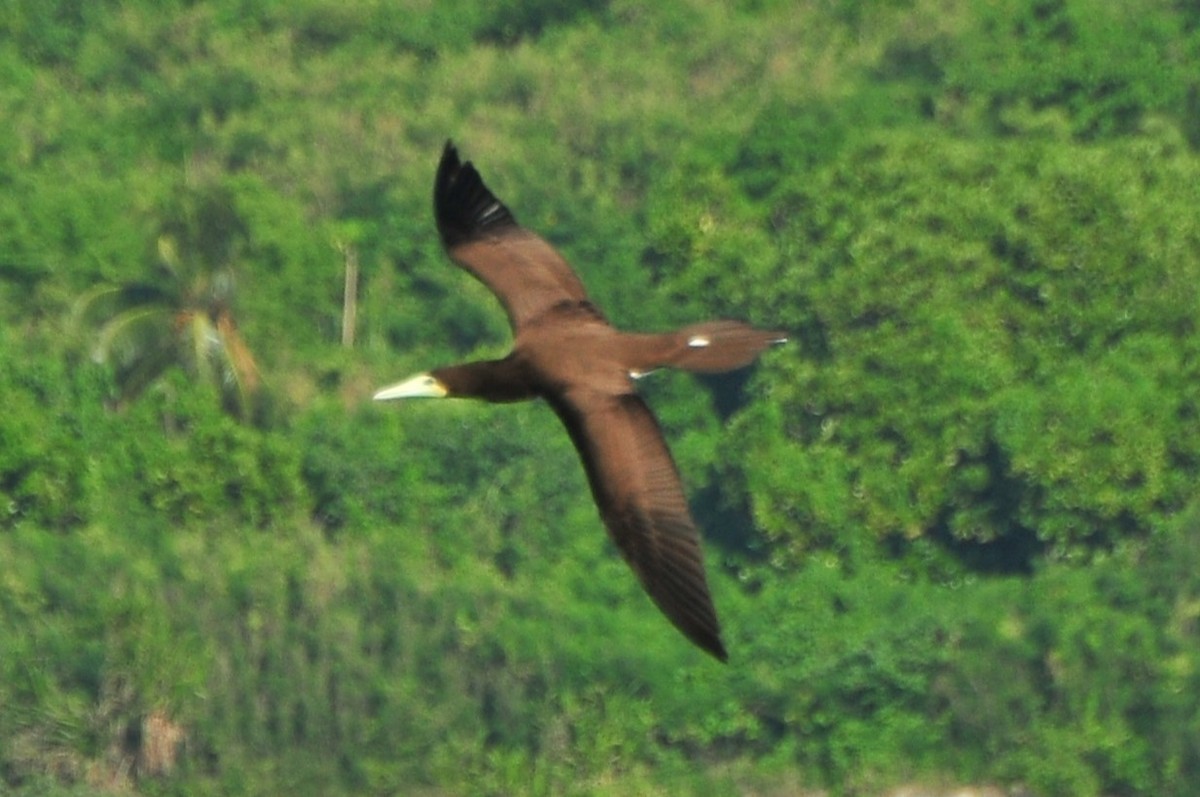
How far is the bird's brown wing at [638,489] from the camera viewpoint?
36.3 feet

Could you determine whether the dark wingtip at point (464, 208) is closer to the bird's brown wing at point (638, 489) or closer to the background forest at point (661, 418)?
the bird's brown wing at point (638, 489)

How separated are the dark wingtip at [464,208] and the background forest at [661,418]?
2635 centimetres

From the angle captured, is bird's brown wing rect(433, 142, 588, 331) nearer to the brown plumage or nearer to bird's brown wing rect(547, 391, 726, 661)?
the brown plumage

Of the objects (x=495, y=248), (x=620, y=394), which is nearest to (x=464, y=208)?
(x=495, y=248)

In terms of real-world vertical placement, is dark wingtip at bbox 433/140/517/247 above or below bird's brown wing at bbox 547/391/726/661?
above

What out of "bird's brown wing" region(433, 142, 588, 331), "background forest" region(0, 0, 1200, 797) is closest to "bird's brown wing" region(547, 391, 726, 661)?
"bird's brown wing" region(433, 142, 588, 331)

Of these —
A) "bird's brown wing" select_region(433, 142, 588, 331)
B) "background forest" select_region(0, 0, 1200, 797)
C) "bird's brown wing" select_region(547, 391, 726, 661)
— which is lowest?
"bird's brown wing" select_region(547, 391, 726, 661)

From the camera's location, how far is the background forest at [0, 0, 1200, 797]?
39.9 m

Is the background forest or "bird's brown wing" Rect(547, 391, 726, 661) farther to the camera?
the background forest

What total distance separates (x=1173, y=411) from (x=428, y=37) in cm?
1669

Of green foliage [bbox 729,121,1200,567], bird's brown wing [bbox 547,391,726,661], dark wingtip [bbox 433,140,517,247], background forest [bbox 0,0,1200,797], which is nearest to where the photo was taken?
bird's brown wing [bbox 547,391,726,661]

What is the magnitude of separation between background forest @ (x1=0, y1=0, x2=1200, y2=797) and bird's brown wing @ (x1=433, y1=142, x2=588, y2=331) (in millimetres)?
26366

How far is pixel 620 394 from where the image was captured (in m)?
11.4

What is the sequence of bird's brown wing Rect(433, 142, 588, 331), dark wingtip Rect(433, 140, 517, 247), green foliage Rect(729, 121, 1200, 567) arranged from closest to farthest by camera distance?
bird's brown wing Rect(433, 142, 588, 331)
dark wingtip Rect(433, 140, 517, 247)
green foliage Rect(729, 121, 1200, 567)
